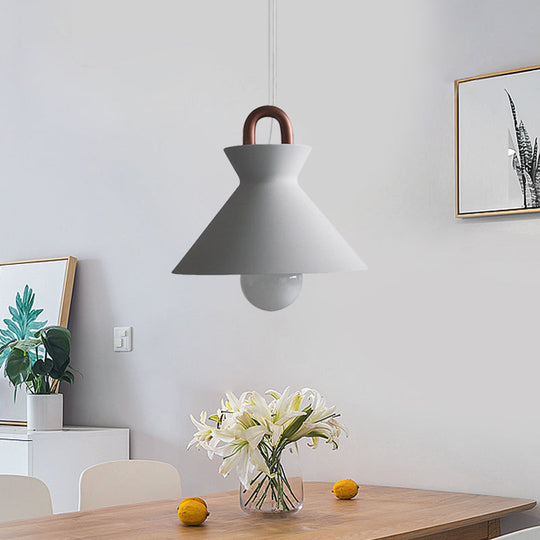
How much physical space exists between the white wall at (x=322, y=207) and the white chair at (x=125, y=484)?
1.39 ft

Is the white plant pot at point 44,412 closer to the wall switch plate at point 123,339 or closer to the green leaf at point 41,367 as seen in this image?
the green leaf at point 41,367

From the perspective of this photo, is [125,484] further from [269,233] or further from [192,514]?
[269,233]

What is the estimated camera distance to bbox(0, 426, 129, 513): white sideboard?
318 cm

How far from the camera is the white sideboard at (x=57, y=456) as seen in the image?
3178 millimetres

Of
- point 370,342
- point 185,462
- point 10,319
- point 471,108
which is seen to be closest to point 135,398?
point 185,462

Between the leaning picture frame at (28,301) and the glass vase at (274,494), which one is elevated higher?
the leaning picture frame at (28,301)

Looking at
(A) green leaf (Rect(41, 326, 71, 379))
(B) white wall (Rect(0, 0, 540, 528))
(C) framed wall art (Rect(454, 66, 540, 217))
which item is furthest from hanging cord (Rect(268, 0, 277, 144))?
(A) green leaf (Rect(41, 326, 71, 379))

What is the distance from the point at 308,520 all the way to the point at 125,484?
28.7 inches

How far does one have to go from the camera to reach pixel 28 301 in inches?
146

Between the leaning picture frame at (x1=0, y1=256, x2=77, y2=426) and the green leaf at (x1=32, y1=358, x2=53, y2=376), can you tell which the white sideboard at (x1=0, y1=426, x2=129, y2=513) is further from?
the leaning picture frame at (x1=0, y1=256, x2=77, y2=426)

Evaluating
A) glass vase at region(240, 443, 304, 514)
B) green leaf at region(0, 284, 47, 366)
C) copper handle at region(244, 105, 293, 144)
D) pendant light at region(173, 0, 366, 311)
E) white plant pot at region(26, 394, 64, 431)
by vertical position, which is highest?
copper handle at region(244, 105, 293, 144)

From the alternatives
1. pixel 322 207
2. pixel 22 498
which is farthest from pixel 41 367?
pixel 322 207

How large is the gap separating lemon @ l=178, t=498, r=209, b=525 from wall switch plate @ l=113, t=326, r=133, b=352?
4.79ft

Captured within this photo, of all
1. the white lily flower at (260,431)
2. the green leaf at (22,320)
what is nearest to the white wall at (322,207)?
the green leaf at (22,320)
